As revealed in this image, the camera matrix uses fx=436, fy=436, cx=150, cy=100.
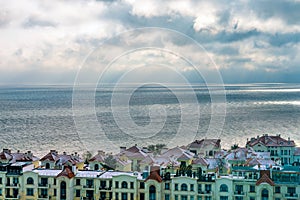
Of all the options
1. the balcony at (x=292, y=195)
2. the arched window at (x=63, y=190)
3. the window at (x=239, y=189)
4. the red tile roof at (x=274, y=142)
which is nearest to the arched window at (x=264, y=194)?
the balcony at (x=292, y=195)

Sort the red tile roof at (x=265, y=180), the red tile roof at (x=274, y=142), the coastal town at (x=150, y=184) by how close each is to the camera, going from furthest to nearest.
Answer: the red tile roof at (x=274, y=142) < the coastal town at (x=150, y=184) < the red tile roof at (x=265, y=180)

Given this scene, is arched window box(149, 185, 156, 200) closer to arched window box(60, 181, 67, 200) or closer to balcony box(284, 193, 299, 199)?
arched window box(60, 181, 67, 200)

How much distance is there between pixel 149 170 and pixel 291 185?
9.70 m

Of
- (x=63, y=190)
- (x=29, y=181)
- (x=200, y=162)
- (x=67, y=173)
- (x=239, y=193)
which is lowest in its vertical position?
(x=63, y=190)

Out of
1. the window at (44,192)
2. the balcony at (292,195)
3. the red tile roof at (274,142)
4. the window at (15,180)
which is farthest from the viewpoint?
the red tile roof at (274,142)

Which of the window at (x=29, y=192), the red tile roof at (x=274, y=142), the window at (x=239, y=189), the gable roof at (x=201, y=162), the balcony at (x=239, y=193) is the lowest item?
the window at (x=29, y=192)

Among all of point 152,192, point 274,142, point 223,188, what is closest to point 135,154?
point 152,192

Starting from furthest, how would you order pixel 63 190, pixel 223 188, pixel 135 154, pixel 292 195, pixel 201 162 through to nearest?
pixel 135 154, pixel 201 162, pixel 63 190, pixel 223 188, pixel 292 195

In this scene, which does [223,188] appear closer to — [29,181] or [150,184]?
[150,184]

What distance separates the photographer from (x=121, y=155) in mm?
41906

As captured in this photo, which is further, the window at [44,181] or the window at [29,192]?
the window at [29,192]

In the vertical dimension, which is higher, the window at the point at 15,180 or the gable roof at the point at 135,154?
the gable roof at the point at 135,154

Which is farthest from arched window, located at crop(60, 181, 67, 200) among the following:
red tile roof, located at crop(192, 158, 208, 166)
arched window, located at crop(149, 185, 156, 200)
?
red tile roof, located at crop(192, 158, 208, 166)

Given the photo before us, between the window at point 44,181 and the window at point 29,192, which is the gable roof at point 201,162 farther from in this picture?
the window at point 29,192
